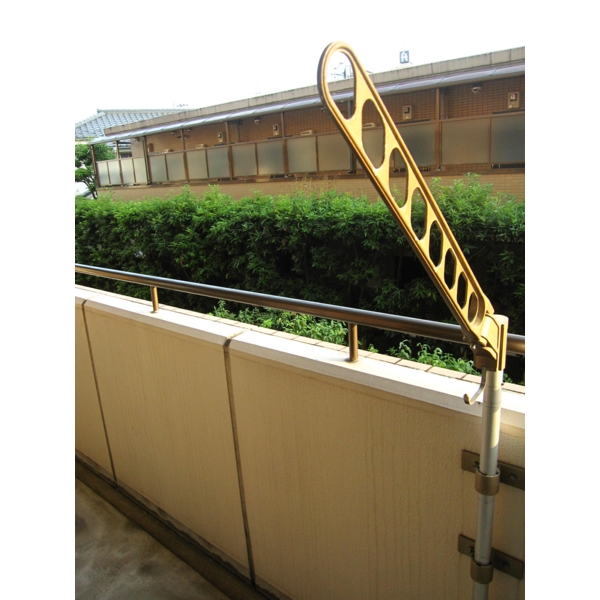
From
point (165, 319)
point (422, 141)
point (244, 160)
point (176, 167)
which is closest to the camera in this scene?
point (165, 319)

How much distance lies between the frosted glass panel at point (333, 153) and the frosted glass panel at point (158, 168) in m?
3.92

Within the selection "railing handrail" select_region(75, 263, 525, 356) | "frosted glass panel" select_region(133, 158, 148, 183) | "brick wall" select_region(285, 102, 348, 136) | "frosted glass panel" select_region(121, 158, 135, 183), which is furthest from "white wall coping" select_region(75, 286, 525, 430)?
"frosted glass panel" select_region(121, 158, 135, 183)

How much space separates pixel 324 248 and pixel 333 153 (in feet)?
8.95

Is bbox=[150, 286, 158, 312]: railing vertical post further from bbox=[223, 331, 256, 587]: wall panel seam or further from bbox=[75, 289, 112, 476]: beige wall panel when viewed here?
bbox=[75, 289, 112, 476]: beige wall panel

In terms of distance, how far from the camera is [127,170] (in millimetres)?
10352

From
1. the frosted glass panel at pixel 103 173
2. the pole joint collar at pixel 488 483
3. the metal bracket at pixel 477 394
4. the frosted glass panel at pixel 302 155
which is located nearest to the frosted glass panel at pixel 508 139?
the frosted glass panel at pixel 302 155

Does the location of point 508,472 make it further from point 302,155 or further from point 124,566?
point 302,155

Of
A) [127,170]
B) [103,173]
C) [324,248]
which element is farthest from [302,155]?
[103,173]

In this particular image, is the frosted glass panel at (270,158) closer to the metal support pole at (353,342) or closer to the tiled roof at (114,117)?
the metal support pole at (353,342)

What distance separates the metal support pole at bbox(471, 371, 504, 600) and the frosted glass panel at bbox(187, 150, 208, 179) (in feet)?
27.2

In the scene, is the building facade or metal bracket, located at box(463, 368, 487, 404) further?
the building facade

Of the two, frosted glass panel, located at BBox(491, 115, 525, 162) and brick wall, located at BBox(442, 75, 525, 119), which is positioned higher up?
brick wall, located at BBox(442, 75, 525, 119)

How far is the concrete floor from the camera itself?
72.4 inches
